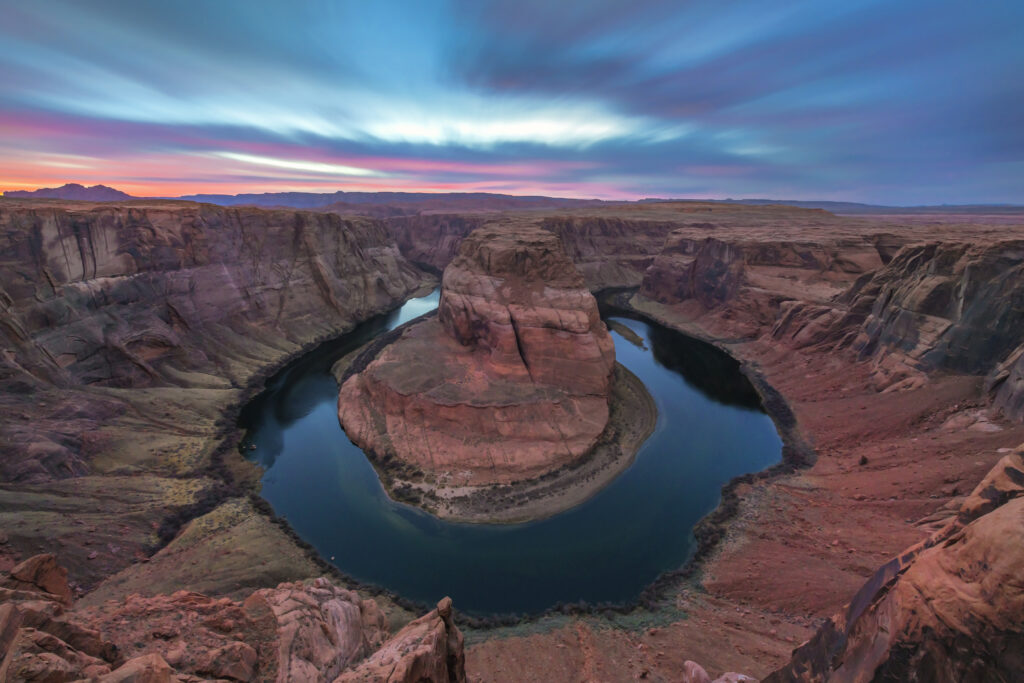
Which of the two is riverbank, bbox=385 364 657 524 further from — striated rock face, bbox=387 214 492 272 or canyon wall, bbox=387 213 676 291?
striated rock face, bbox=387 214 492 272

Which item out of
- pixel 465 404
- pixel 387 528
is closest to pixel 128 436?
pixel 387 528

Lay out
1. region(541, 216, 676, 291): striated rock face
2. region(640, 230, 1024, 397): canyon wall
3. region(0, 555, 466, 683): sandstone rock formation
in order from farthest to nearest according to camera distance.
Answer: region(541, 216, 676, 291): striated rock face, region(640, 230, 1024, 397): canyon wall, region(0, 555, 466, 683): sandstone rock formation

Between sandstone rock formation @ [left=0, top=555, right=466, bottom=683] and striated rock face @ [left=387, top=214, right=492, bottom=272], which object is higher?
striated rock face @ [left=387, top=214, right=492, bottom=272]

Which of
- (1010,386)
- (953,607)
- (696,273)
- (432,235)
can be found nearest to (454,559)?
(953,607)

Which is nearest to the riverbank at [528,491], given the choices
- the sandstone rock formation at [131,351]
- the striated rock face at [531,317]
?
the striated rock face at [531,317]

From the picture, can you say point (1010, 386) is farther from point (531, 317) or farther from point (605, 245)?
point (605, 245)

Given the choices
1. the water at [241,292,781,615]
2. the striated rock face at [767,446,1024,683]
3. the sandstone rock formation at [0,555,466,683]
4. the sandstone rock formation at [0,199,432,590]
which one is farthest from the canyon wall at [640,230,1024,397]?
the sandstone rock formation at [0,199,432,590]
